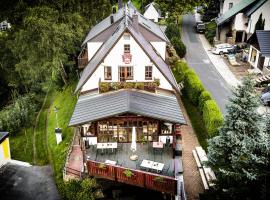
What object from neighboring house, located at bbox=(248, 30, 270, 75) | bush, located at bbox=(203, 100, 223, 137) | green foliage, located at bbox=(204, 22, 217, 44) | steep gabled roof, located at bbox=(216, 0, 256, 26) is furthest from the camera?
green foliage, located at bbox=(204, 22, 217, 44)

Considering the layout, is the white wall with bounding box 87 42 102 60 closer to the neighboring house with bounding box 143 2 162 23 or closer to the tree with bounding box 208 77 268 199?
the tree with bounding box 208 77 268 199

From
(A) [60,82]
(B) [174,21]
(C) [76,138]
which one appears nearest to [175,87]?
(C) [76,138]

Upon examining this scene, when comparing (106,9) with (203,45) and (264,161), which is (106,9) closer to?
(203,45)

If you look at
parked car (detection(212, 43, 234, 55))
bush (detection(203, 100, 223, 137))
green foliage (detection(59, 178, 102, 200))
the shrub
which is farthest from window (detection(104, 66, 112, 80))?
parked car (detection(212, 43, 234, 55))

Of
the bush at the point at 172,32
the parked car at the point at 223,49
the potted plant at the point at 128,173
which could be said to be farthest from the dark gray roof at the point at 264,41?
the potted plant at the point at 128,173

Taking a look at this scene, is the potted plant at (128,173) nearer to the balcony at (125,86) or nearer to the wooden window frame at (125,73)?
the balcony at (125,86)

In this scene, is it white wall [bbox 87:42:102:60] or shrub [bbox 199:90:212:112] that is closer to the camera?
shrub [bbox 199:90:212:112]

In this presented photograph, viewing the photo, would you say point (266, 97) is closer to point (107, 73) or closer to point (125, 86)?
point (125, 86)
